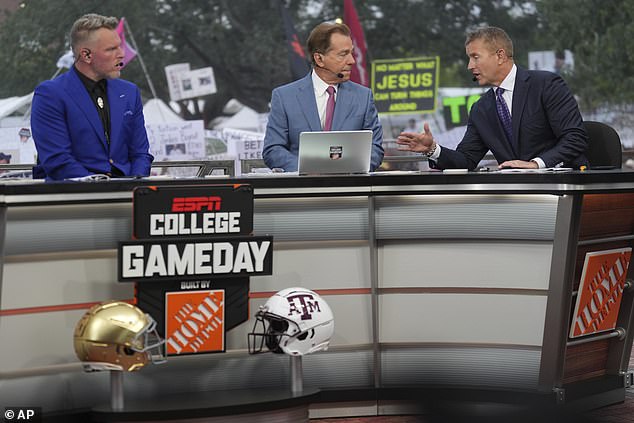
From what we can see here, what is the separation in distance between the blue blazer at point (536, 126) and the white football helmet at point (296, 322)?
169cm

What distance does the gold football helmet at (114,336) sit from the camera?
222 inches

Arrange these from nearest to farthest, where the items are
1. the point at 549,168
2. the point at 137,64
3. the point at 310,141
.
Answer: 1. the point at 310,141
2. the point at 549,168
3. the point at 137,64

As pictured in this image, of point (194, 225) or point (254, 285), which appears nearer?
point (194, 225)

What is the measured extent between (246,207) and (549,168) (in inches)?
73.9

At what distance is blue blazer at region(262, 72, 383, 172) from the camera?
7.34 m

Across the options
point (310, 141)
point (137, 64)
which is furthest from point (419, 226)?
point (137, 64)

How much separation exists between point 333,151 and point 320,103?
908mm

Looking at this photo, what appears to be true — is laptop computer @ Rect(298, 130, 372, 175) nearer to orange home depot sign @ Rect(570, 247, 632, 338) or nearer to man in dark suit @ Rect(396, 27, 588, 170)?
man in dark suit @ Rect(396, 27, 588, 170)

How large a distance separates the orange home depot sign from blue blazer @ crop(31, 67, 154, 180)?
2633 millimetres

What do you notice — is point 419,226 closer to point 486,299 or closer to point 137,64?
point 486,299

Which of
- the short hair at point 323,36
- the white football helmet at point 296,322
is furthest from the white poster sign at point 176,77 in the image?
the white football helmet at point 296,322

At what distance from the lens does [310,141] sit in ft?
21.4

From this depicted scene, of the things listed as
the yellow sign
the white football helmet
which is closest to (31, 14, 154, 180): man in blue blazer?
the white football helmet

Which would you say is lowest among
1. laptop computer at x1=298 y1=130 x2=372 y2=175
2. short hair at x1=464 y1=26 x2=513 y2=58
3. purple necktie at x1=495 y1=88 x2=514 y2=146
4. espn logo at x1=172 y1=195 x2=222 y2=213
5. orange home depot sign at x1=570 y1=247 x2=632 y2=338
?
orange home depot sign at x1=570 y1=247 x2=632 y2=338
